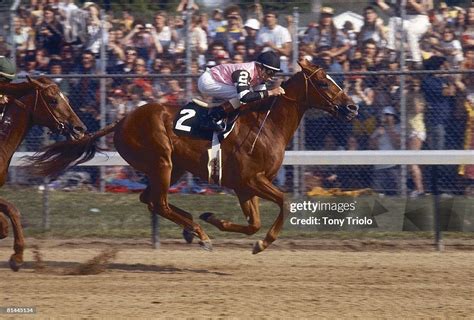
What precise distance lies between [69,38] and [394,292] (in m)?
6.51

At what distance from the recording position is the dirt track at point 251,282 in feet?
24.9

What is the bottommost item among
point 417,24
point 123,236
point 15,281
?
point 123,236

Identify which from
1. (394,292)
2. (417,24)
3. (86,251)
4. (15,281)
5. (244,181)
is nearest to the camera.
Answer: (394,292)

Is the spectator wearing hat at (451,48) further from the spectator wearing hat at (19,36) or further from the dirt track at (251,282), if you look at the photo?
the spectator wearing hat at (19,36)

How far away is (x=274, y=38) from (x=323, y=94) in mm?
2747

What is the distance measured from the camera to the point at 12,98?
9.39 metres

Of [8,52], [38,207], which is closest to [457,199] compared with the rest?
[38,207]

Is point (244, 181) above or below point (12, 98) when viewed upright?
below

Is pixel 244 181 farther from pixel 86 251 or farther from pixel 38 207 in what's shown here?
pixel 38 207

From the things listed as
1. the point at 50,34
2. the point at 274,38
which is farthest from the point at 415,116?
the point at 50,34

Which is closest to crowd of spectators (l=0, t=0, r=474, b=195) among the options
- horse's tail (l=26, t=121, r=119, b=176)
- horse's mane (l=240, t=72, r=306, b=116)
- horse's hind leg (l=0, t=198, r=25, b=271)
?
horse's tail (l=26, t=121, r=119, b=176)

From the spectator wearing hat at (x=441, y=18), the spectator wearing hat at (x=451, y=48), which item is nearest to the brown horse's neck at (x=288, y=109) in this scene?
the spectator wearing hat at (x=451, y=48)

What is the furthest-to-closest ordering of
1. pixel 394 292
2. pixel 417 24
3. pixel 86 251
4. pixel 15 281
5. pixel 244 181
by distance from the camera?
1. pixel 417 24
2. pixel 86 251
3. pixel 244 181
4. pixel 15 281
5. pixel 394 292

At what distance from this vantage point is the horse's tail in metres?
10.5
